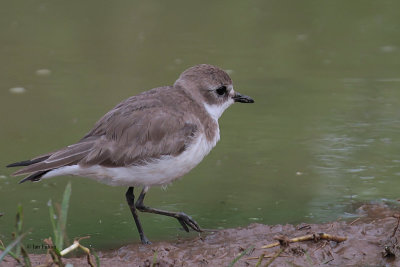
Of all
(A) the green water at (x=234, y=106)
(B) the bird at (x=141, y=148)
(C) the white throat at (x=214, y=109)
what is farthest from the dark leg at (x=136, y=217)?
(C) the white throat at (x=214, y=109)

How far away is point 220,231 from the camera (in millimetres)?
5750

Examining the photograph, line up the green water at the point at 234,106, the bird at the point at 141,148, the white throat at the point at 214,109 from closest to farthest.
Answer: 1. the bird at the point at 141,148
2. the white throat at the point at 214,109
3. the green water at the point at 234,106

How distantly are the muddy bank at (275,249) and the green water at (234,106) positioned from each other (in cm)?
34

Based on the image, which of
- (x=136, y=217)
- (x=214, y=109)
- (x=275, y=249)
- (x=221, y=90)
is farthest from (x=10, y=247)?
(x=221, y=90)

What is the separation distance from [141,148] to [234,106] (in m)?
3.63

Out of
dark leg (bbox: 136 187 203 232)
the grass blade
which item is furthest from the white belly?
the grass blade

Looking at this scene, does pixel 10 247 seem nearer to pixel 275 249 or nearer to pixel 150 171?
pixel 150 171

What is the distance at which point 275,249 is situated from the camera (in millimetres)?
5355

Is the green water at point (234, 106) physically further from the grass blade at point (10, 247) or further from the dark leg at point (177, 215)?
the grass blade at point (10, 247)

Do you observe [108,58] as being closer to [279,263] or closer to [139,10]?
[139,10]

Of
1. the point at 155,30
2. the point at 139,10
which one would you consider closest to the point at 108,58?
the point at 155,30

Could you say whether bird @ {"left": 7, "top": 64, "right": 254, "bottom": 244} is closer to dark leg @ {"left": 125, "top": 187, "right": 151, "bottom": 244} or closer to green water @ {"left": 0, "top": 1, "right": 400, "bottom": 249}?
dark leg @ {"left": 125, "top": 187, "right": 151, "bottom": 244}

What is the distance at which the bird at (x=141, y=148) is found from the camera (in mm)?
5488

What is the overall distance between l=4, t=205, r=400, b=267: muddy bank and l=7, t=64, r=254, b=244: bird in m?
0.27
